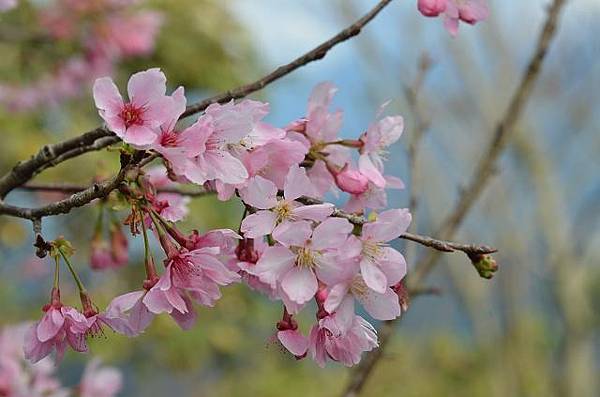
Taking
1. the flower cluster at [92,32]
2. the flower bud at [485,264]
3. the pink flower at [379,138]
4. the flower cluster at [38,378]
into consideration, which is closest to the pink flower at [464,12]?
the pink flower at [379,138]

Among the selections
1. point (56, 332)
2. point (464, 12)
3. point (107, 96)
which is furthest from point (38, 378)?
point (464, 12)

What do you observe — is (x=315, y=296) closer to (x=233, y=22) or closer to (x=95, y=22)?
(x=95, y=22)

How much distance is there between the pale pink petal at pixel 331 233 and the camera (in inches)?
20.1

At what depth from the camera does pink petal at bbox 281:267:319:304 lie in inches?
20.6

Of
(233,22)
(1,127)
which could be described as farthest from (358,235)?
(233,22)

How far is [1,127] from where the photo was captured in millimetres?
3064

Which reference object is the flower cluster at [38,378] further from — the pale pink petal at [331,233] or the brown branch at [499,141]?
the pale pink petal at [331,233]

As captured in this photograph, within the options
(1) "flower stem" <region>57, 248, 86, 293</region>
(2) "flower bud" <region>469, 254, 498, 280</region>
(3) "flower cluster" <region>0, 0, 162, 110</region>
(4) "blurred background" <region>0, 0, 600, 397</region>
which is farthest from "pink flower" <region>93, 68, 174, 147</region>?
(4) "blurred background" <region>0, 0, 600, 397</region>

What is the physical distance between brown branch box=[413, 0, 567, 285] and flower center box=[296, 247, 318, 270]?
58 centimetres

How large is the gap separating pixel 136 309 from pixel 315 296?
124 millimetres

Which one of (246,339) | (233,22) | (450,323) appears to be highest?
(233,22)

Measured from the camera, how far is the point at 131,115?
54 cm

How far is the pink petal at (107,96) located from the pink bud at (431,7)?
10.6 inches

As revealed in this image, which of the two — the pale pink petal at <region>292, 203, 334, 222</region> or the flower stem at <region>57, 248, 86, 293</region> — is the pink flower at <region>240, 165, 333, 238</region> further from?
the flower stem at <region>57, 248, 86, 293</region>
